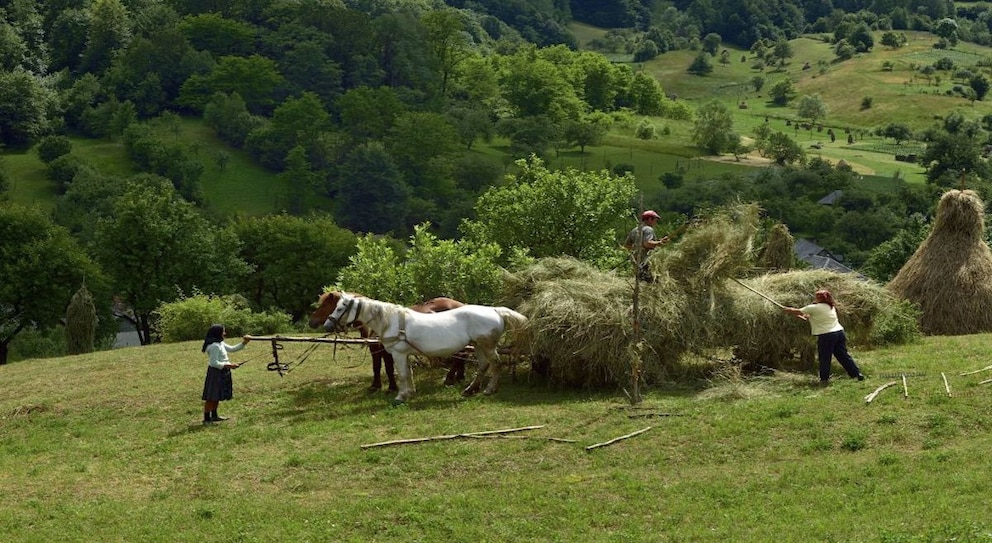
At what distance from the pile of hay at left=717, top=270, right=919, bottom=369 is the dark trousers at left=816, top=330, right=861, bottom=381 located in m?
1.46

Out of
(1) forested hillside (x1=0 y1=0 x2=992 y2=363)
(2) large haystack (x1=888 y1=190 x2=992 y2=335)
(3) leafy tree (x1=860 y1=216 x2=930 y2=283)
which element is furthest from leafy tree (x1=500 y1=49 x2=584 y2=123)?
(2) large haystack (x1=888 y1=190 x2=992 y2=335)

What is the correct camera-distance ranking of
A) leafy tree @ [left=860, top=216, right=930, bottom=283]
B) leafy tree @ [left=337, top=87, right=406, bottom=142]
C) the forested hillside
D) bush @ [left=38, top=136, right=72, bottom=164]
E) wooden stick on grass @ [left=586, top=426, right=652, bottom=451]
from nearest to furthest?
wooden stick on grass @ [left=586, top=426, right=652, bottom=451] < leafy tree @ [left=860, top=216, right=930, bottom=283] < the forested hillside < bush @ [left=38, top=136, right=72, bottom=164] < leafy tree @ [left=337, top=87, right=406, bottom=142]

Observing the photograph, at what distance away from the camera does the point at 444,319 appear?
20359mm

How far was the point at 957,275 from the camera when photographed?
2702cm

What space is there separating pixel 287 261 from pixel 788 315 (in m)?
44.1

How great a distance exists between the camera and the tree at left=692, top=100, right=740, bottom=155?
5581 inches

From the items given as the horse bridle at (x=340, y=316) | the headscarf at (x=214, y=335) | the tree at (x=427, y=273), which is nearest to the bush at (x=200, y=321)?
the tree at (x=427, y=273)

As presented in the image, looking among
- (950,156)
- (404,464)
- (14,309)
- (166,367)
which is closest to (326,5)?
(950,156)

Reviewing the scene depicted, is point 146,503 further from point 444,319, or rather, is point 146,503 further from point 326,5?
point 326,5

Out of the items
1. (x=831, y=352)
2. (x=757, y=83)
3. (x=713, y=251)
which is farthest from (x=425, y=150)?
(x=831, y=352)

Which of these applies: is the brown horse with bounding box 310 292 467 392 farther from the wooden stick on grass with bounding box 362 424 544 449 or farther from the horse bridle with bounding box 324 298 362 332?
the wooden stick on grass with bounding box 362 424 544 449

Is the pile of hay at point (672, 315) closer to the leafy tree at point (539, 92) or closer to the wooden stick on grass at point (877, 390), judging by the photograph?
the wooden stick on grass at point (877, 390)

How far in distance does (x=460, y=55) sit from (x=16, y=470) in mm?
162246

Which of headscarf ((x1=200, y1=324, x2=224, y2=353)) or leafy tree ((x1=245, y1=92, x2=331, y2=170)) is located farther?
leafy tree ((x1=245, y1=92, x2=331, y2=170))
